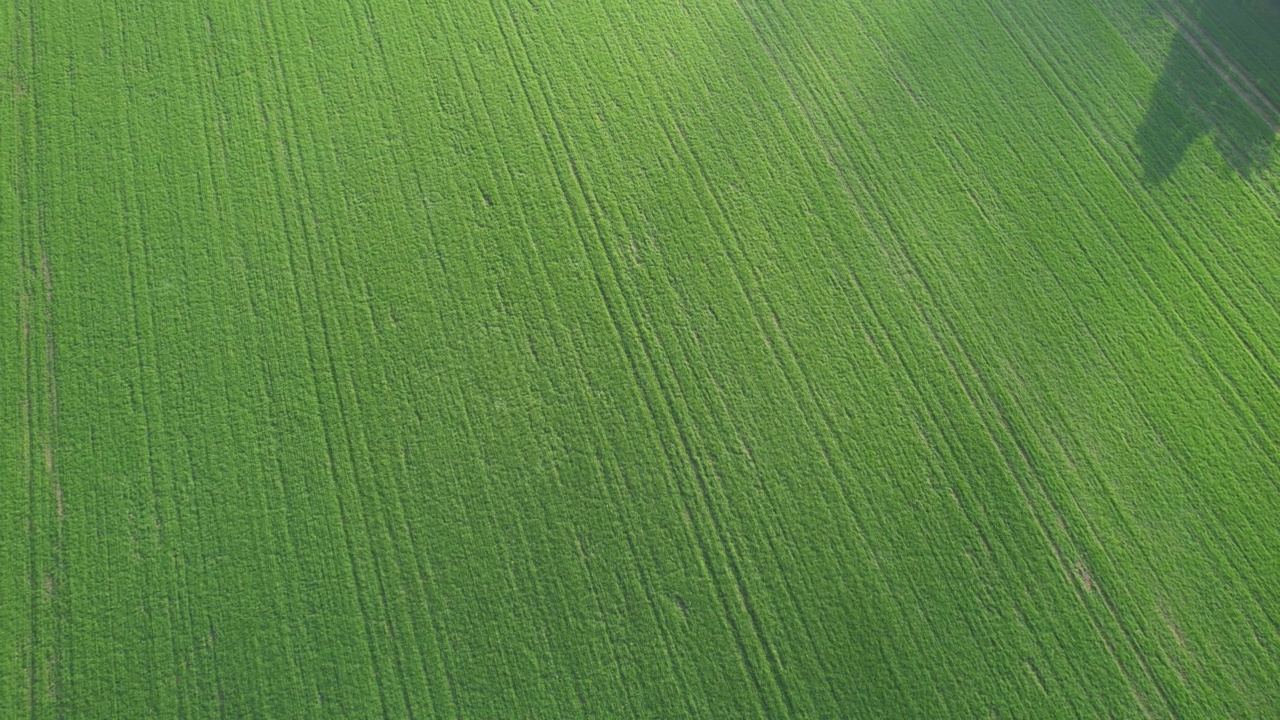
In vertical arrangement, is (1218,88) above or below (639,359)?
above

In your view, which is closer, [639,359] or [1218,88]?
[639,359]

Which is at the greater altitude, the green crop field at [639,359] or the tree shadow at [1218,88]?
the tree shadow at [1218,88]

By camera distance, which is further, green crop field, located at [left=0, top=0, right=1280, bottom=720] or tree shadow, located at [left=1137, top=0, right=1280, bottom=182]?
tree shadow, located at [left=1137, top=0, right=1280, bottom=182]

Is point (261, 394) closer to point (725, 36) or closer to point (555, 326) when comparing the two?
point (555, 326)

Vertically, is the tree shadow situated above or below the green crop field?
above

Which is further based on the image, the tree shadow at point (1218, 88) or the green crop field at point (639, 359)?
the tree shadow at point (1218, 88)

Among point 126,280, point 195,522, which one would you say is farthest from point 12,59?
point 195,522
